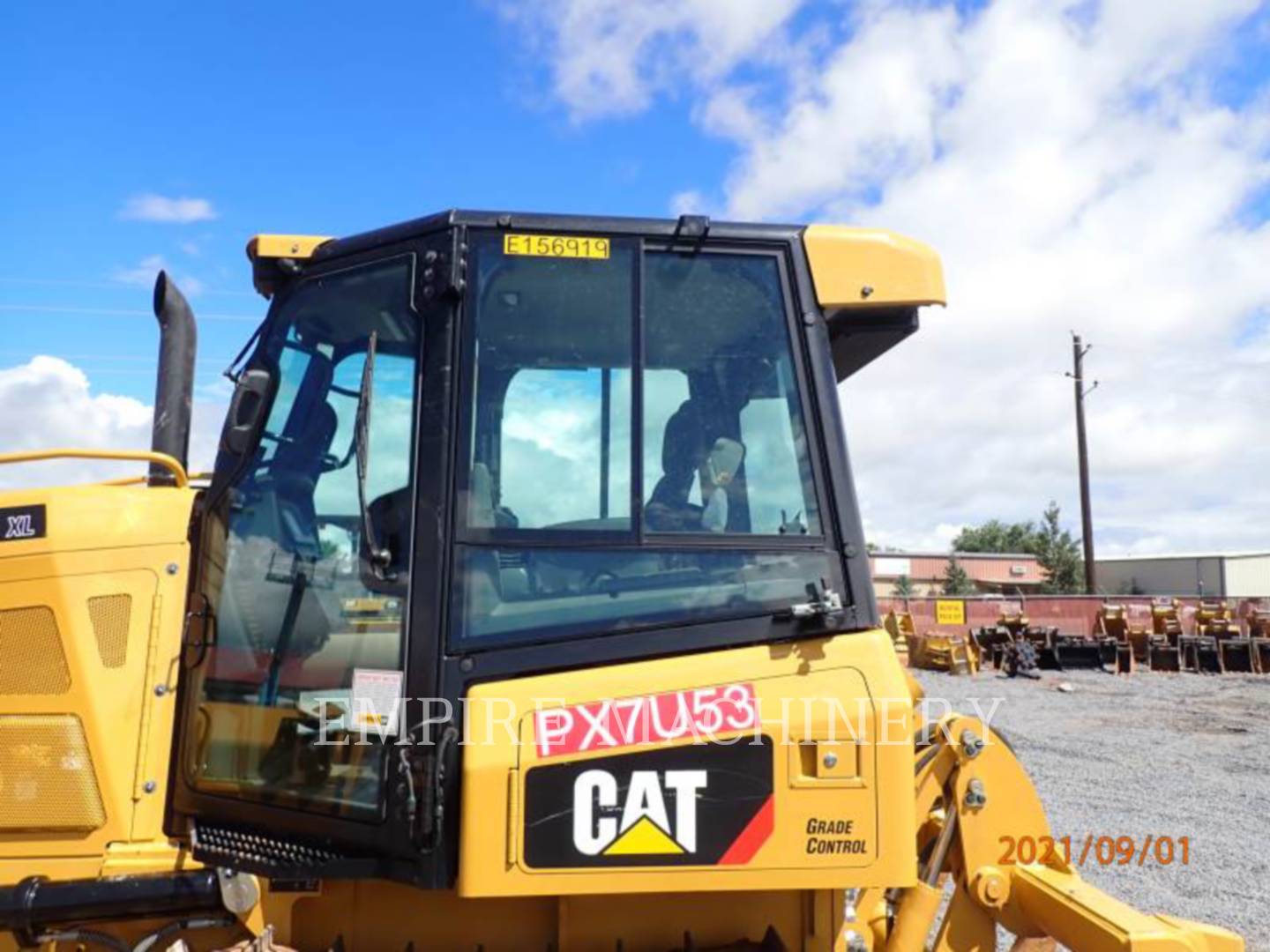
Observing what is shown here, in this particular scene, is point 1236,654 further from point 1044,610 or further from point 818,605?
point 818,605

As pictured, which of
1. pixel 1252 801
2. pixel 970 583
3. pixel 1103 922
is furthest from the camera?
pixel 970 583

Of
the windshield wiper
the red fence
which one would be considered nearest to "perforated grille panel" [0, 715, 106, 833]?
the windshield wiper

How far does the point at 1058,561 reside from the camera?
185 feet

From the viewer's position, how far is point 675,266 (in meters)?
2.77

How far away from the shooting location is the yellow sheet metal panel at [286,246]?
2.93 metres

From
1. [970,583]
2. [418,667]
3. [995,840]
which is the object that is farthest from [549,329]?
[970,583]

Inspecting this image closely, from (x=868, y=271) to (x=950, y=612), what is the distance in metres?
19.9

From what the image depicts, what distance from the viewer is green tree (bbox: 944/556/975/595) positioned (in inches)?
2111

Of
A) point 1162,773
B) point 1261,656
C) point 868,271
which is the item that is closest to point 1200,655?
point 1261,656

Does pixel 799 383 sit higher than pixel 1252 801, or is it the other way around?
pixel 799 383

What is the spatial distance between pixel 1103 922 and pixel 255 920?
2.24 metres

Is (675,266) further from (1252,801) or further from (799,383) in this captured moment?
(1252,801)

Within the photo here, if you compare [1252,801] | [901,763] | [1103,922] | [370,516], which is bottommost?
[1252,801]

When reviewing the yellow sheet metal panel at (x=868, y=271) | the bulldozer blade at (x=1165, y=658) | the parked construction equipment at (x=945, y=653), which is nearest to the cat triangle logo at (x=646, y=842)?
the yellow sheet metal panel at (x=868, y=271)
